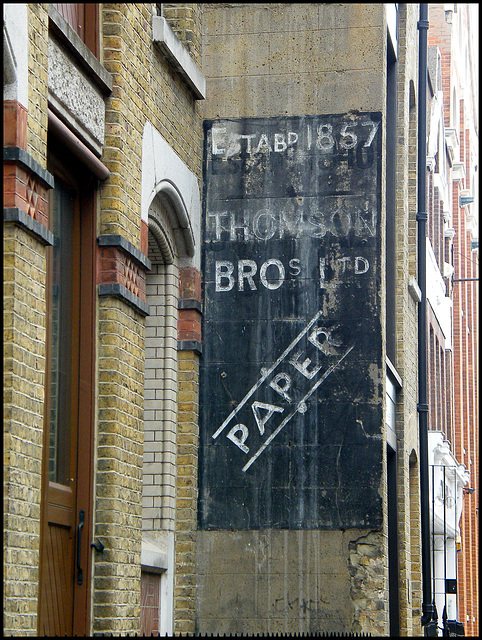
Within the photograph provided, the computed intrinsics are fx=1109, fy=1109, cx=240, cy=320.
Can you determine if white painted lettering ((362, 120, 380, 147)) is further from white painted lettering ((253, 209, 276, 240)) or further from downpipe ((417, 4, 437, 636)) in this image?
downpipe ((417, 4, 437, 636))

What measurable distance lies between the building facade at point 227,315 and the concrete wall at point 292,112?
0.02m

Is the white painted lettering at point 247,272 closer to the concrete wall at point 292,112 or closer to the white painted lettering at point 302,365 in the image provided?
the white painted lettering at point 302,365

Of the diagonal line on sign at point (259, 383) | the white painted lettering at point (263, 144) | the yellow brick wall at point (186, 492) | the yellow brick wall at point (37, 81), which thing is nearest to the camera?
the yellow brick wall at point (37, 81)

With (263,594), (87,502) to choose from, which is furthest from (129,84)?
(263,594)

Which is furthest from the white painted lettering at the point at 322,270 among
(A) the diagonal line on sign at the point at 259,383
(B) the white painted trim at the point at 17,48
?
(B) the white painted trim at the point at 17,48

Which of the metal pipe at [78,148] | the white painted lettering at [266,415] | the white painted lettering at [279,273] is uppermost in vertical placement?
the metal pipe at [78,148]

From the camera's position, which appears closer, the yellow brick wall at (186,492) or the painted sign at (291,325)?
the yellow brick wall at (186,492)

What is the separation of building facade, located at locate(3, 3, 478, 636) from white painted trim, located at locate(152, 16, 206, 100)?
42mm

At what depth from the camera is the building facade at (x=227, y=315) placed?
907 centimetres

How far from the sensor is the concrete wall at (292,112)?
1120 centimetres

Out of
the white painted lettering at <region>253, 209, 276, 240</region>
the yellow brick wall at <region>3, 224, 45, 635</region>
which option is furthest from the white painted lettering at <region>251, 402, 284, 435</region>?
the yellow brick wall at <region>3, 224, 45, 635</region>

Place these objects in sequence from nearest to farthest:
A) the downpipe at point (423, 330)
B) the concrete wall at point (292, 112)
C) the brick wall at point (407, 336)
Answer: the concrete wall at point (292, 112)
the brick wall at point (407, 336)
the downpipe at point (423, 330)

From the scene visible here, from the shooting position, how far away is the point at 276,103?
12289 mm

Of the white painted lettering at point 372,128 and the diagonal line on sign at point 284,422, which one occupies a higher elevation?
the white painted lettering at point 372,128
